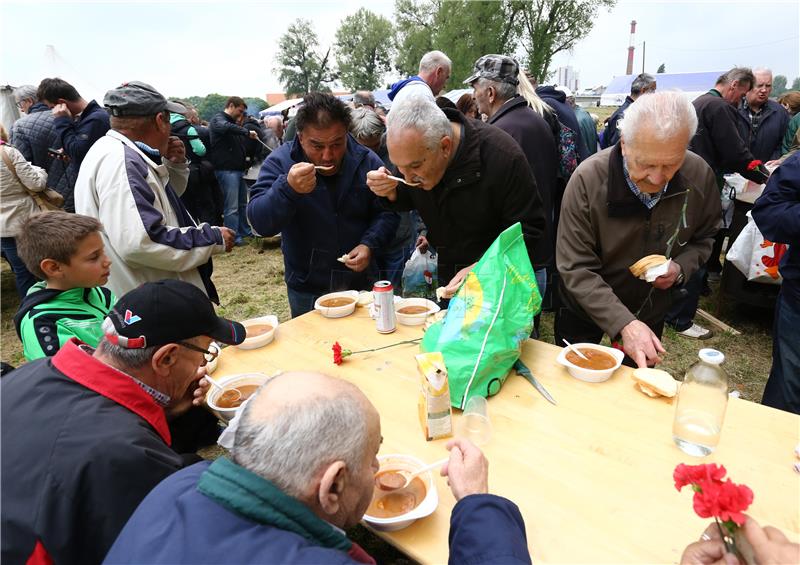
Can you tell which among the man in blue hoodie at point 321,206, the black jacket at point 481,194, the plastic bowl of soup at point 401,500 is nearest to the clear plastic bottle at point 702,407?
the plastic bowl of soup at point 401,500

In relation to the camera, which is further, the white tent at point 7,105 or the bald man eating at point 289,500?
the white tent at point 7,105

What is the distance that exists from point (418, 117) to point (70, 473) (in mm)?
1924

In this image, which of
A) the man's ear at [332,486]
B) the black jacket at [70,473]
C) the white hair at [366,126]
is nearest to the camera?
the man's ear at [332,486]

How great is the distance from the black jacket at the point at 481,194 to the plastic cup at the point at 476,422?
1.15 metres

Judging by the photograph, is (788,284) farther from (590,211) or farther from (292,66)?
(292,66)

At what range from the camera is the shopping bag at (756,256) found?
161 inches

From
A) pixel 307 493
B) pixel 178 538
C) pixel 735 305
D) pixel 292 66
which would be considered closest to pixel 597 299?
pixel 307 493

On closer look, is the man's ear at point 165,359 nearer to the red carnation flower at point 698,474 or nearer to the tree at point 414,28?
the red carnation flower at point 698,474

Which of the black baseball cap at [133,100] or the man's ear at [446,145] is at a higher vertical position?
the black baseball cap at [133,100]

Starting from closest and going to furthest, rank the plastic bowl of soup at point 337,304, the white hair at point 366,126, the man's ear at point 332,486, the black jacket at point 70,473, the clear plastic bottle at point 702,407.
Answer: the man's ear at point 332,486 → the black jacket at point 70,473 → the clear plastic bottle at point 702,407 → the plastic bowl of soup at point 337,304 → the white hair at point 366,126

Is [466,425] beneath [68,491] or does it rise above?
beneath

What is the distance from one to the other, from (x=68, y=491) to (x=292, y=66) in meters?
50.1

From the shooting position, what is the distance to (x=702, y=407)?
1.60m

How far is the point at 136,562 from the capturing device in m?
0.87
